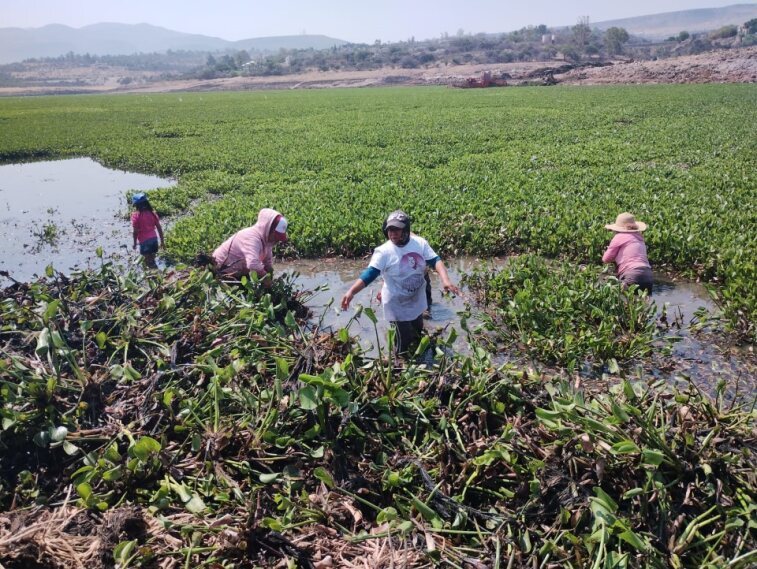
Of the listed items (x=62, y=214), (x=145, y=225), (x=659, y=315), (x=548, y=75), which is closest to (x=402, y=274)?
(x=659, y=315)

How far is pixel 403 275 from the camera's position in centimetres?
483

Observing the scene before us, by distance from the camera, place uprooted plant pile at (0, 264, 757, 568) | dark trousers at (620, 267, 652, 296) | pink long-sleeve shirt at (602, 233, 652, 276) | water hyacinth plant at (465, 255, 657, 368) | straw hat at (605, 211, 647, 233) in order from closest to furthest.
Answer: uprooted plant pile at (0, 264, 757, 568)
water hyacinth plant at (465, 255, 657, 368)
dark trousers at (620, 267, 652, 296)
pink long-sleeve shirt at (602, 233, 652, 276)
straw hat at (605, 211, 647, 233)

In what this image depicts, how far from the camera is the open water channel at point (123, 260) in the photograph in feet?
16.7

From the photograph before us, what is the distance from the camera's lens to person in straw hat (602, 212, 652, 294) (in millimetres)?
6031

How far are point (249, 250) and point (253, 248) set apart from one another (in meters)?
0.05

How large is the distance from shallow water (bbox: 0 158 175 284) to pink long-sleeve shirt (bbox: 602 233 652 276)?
7.24 metres

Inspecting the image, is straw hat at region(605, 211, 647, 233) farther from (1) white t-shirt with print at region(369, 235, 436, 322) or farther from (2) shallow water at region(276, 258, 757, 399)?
(1) white t-shirt with print at region(369, 235, 436, 322)

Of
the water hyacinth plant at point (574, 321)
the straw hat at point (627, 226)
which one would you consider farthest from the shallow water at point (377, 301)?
the straw hat at point (627, 226)

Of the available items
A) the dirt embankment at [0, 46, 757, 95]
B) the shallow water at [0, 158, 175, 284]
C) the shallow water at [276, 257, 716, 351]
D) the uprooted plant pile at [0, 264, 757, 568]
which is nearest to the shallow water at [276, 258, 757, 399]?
the shallow water at [276, 257, 716, 351]

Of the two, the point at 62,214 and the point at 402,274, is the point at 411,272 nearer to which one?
the point at 402,274

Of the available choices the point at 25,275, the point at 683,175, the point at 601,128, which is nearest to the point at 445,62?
the point at 601,128

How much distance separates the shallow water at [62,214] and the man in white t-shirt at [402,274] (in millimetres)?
5131

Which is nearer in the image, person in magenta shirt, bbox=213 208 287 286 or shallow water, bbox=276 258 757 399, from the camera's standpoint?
shallow water, bbox=276 258 757 399

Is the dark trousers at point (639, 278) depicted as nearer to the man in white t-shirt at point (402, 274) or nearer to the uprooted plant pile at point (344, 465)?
the man in white t-shirt at point (402, 274)
